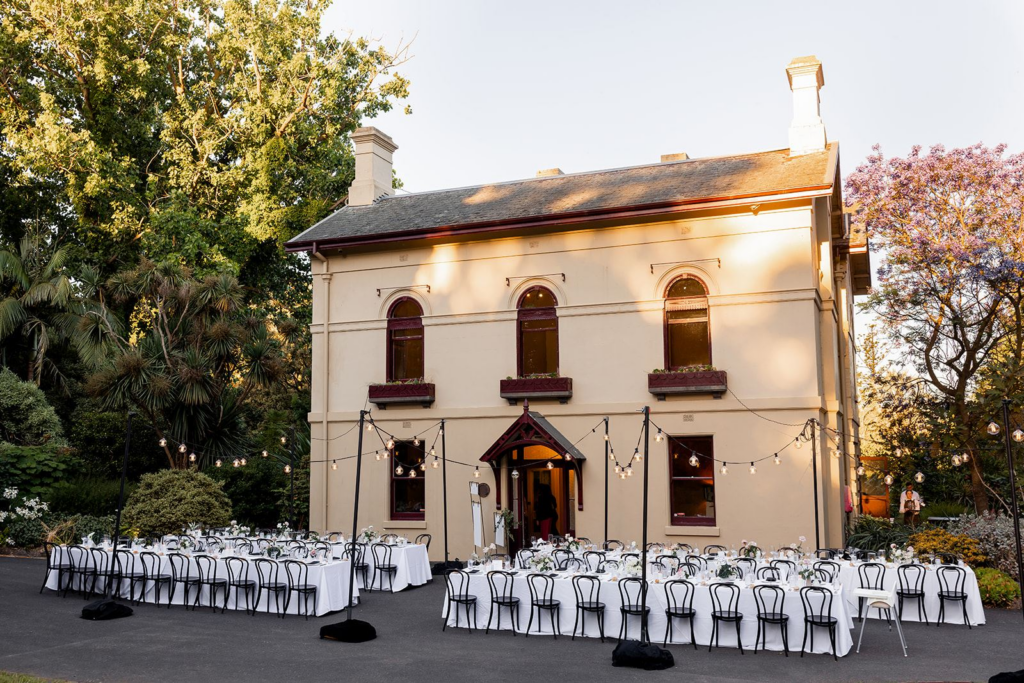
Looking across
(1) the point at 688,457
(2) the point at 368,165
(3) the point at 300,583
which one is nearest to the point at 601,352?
(1) the point at 688,457

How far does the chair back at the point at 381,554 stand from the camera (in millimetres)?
18438

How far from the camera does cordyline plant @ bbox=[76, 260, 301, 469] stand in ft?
79.2

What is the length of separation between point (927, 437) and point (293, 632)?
67.3 feet

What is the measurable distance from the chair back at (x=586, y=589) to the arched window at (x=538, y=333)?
7.85 meters

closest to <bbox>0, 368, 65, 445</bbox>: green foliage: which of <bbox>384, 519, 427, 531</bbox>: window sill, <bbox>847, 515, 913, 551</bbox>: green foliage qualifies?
<bbox>384, 519, 427, 531</bbox>: window sill

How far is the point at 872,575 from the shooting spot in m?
15.0

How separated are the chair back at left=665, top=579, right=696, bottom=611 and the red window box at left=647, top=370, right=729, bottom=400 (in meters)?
6.74

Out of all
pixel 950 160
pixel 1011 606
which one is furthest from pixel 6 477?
pixel 950 160

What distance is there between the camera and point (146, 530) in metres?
21.8

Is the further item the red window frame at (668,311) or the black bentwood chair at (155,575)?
the red window frame at (668,311)

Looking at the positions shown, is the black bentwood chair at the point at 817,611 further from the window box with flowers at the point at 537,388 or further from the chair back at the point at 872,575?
the window box with flowers at the point at 537,388

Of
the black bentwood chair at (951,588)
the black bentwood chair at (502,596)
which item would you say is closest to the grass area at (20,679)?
the black bentwood chair at (502,596)

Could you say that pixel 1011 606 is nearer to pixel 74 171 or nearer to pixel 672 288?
pixel 672 288

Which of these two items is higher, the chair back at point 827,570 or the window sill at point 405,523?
the window sill at point 405,523
